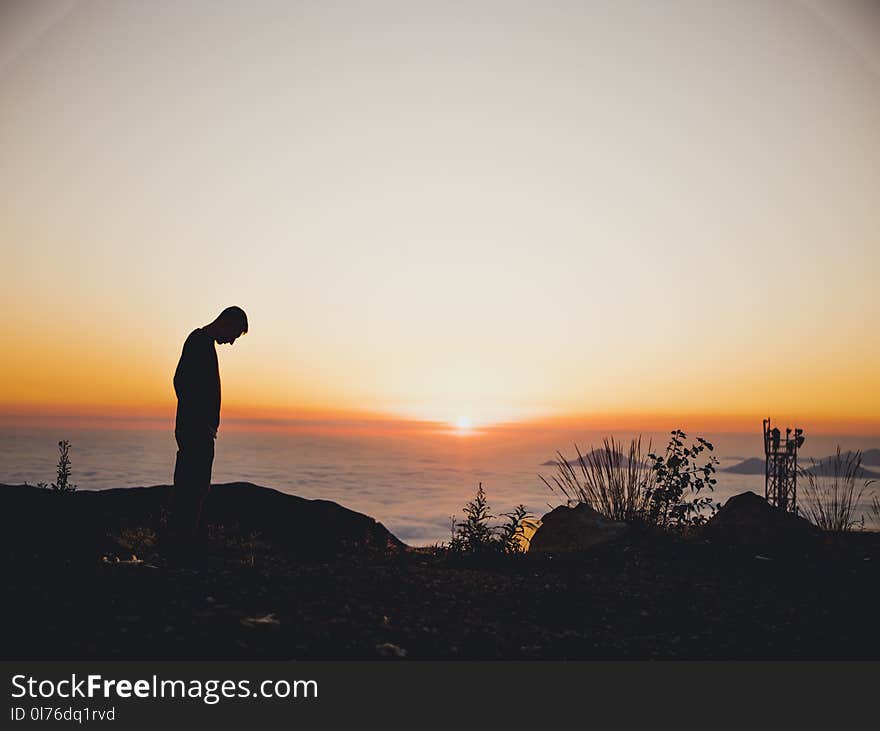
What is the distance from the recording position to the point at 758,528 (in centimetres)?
927

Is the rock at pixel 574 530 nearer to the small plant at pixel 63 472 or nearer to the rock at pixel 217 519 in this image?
the rock at pixel 217 519

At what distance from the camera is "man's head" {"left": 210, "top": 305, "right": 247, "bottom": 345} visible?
22.9ft

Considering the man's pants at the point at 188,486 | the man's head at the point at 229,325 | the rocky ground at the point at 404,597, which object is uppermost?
the man's head at the point at 229,325

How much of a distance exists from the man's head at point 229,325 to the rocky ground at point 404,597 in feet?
6.25

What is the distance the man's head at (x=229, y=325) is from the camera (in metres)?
6.99

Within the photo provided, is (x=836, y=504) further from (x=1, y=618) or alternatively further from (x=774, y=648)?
(x=1, y=618)

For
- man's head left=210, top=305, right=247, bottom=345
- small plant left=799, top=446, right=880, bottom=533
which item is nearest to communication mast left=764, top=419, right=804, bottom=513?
small plant left=799, top=446, right=880, bottom=533

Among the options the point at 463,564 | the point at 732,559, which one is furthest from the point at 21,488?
the point at 732,559

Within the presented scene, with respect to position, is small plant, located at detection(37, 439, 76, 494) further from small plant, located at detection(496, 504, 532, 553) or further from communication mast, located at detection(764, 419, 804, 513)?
communication mast, located at detection(764, 419, 804, 513)

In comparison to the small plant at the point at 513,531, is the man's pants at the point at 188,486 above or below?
above

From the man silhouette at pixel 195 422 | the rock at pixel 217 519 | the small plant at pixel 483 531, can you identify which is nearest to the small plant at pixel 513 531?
the small plant at pixel 483 531

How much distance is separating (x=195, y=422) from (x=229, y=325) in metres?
0.88

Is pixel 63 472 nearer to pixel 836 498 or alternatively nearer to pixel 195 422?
pixel 195 422

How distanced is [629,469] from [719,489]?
1.22 m
